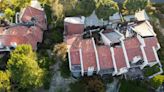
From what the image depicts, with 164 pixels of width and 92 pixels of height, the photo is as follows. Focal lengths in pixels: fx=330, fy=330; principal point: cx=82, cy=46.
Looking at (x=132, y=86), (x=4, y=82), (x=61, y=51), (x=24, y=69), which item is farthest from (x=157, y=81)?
(x=4, y=82)

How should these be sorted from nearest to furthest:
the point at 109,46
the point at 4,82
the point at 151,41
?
the point at 4,82
the point at 151,41
the point at 109,46

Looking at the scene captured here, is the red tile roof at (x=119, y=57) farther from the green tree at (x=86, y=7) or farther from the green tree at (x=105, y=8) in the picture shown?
the green tree at (x=86, y=7)

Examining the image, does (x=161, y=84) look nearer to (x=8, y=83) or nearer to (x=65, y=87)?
(x=65, y=87)

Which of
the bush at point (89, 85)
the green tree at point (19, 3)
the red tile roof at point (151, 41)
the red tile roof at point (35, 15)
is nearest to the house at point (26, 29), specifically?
the red tile roof at point (35, 15)

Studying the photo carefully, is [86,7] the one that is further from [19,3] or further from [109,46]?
[19,3]

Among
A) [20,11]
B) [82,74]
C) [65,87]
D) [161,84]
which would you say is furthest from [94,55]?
[20,11]

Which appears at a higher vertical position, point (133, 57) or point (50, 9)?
point (50, 9)

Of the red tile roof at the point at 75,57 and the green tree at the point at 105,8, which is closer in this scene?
the red tile roof at the point at 75,57
